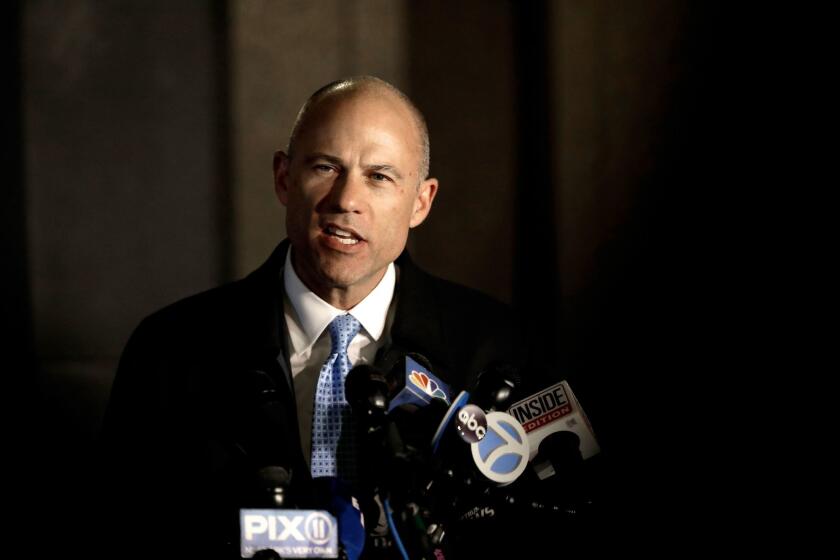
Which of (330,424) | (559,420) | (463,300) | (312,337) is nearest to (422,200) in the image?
(463,300)

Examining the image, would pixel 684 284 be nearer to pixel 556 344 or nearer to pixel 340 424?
pixel 556 344

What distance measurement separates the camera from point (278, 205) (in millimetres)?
1873

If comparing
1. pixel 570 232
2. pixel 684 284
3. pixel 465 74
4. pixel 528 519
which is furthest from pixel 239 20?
pixel 528 519

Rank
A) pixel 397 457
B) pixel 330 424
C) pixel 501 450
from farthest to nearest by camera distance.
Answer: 1. pixel 330 424
2. pixel 501 450
3. pixel 397 457

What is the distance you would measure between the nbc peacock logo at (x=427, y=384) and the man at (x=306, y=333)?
0.97 ft

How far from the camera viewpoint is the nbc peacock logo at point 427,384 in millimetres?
982

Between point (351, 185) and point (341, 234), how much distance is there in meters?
0.07

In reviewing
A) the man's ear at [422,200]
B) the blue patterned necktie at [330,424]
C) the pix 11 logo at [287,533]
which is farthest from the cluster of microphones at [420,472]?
the man's ear at [422,200]

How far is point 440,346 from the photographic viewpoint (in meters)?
1.42

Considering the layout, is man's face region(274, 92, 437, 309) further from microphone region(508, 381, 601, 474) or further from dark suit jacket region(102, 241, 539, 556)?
microphone region(508, 381, 601, 474)

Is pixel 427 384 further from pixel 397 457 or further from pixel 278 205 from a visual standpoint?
pixel 278 205

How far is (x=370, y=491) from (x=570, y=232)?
3.59ft

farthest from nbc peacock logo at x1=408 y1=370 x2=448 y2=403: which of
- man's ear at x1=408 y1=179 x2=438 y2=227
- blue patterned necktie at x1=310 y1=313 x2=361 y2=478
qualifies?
man's ear at x1=408 y1=179 x2=438 y2=227

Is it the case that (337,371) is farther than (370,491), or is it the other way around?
(337,371)
